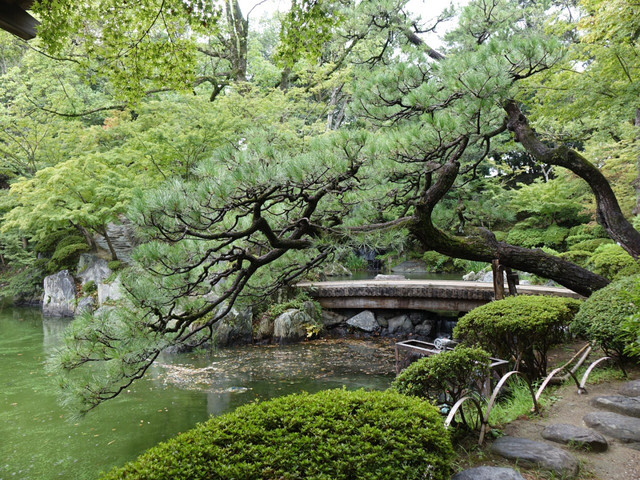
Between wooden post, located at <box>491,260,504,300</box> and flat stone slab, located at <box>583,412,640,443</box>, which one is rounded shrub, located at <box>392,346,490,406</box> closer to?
flat stone slab, located at <box>583,412,640,443</box>

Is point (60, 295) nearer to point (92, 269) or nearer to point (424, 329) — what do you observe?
point (92, 269)

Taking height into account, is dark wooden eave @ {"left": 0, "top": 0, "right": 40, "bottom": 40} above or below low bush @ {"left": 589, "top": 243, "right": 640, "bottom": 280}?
above

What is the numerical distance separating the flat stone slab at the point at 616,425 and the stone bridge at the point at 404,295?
5.74m

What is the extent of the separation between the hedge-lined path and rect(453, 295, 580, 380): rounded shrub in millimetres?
509

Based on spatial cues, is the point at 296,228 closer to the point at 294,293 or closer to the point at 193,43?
the point at 193,43

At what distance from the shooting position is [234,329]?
9258mm

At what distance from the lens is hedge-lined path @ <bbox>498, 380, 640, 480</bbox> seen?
101 inches

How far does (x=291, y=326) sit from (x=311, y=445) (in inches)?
300

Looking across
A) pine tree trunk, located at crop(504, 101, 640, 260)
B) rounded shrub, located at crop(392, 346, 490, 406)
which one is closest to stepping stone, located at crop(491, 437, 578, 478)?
rounded shrub, located at crop(392, 346, 490, 406)

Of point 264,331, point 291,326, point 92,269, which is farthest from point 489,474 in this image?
point 92,269

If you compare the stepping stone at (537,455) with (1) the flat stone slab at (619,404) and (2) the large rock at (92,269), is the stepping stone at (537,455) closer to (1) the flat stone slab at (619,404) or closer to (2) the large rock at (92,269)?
(1) the flat stone slab at (619,404)

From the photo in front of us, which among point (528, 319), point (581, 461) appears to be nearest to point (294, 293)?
point (528, 319)

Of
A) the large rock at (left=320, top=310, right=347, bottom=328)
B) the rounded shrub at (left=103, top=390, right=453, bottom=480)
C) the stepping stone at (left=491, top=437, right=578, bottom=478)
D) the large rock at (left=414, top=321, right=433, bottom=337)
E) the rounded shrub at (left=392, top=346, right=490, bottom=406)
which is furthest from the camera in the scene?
the large rock at (left=320, top=310, right=347, bottom=328)

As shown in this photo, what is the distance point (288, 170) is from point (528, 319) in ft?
9.61
